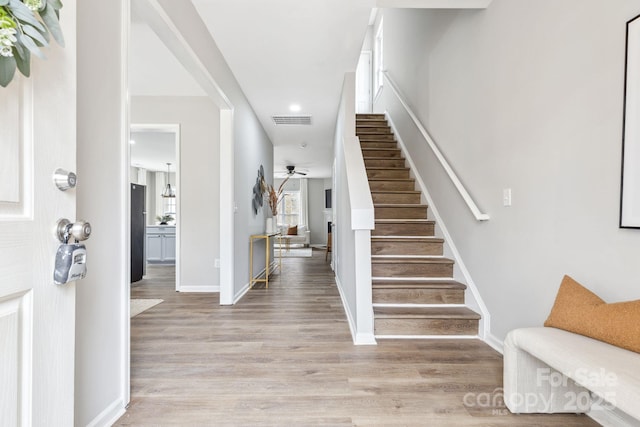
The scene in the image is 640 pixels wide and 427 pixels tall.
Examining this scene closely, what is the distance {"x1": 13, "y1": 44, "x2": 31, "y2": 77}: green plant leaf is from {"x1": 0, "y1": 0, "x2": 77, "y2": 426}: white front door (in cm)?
7

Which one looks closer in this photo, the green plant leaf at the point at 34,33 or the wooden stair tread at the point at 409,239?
the green plant leaf at the point at 34,33

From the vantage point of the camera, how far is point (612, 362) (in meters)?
1.07

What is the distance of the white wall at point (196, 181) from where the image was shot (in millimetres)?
4168

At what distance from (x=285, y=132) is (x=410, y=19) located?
8.44ft

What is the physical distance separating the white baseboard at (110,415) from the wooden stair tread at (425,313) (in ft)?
5.50

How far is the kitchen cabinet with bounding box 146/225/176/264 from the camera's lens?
6273 mm

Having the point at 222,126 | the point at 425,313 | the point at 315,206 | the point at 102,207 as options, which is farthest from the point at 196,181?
the point at 315,206

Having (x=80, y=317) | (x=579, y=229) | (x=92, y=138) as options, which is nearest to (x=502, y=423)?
(x=579, y=229)

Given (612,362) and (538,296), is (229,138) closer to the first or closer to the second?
(538,296)

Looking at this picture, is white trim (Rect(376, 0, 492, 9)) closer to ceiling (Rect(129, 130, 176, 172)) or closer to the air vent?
the air vent

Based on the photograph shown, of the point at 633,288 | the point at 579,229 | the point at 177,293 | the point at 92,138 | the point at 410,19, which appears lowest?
the point at 177,293

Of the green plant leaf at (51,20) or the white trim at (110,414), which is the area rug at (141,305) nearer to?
the white trim at (110,414)

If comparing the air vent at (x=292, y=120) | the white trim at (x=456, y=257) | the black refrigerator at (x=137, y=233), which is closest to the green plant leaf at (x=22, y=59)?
the white trim at (x=456, y=257)

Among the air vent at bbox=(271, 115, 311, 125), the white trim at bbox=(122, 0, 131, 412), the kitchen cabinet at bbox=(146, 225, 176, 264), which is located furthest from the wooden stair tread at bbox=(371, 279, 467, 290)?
the kitchen cabinet at bbox=(146, 225, 176, 264)
